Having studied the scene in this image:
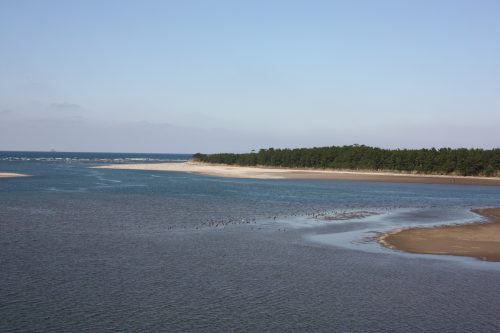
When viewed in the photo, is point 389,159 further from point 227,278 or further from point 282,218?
point 227,278

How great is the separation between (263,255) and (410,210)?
24771 millimetres

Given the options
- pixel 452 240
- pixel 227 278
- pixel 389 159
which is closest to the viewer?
pixel 227 278

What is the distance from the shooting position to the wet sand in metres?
25.4

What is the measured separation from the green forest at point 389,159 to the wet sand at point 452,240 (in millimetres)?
70525

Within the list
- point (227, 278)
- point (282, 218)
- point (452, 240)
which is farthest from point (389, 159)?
point (227, 278)

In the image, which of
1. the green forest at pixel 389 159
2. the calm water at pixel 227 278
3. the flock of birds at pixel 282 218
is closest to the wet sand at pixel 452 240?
the calm water at pixel 227 278

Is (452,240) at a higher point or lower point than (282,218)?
higher

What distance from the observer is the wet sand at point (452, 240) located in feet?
83.3

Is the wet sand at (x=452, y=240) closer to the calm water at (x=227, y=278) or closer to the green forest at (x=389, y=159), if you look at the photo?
the calm water at (x=227, y=278)

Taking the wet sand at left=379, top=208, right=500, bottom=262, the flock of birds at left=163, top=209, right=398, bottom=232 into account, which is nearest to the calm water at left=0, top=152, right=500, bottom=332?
the flock of birds at left=163, top=209, right=398, bottom=232

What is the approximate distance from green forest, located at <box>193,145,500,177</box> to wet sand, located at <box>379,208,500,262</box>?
70.5 m

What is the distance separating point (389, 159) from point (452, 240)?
86696 mm

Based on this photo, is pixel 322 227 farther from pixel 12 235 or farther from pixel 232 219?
pixel 12 235

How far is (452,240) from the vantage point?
28.4 meters
